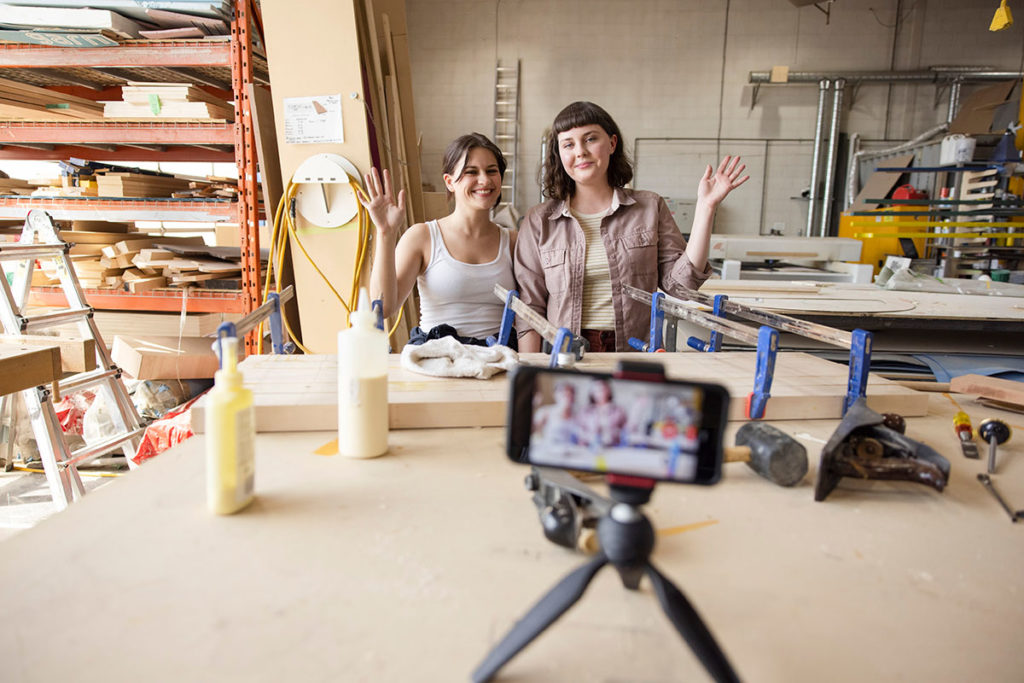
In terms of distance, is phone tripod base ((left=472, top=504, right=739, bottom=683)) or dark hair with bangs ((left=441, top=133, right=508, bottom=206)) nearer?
phone tripod base ((left=472, top=504, right=739, bottom=683))

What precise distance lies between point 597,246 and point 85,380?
216cm

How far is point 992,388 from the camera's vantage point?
1.59 meters

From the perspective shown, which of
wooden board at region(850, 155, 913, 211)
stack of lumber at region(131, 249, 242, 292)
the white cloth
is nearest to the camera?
the white cloth

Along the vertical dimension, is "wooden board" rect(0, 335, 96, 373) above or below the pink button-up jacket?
below

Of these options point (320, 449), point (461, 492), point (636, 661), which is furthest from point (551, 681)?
point (320, 449)

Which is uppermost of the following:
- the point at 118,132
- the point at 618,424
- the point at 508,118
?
the point at 508,118

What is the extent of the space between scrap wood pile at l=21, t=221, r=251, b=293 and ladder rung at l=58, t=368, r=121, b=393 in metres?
0.63

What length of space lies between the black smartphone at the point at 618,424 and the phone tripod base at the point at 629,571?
0.07 meters

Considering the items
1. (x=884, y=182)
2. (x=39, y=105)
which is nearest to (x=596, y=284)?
(x=39, y=105)

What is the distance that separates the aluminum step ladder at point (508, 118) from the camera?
7.10 m

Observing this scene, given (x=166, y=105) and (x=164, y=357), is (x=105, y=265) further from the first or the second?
(x=166, y=105)

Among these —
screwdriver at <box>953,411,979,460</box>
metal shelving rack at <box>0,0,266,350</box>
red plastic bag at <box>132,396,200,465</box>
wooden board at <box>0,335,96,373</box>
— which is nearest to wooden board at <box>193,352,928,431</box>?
screwdriver at <box>953,411,979,460</box>

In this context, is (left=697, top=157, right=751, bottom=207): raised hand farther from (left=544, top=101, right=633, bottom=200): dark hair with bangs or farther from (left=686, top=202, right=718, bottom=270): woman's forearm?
(left=544, top=101, right=633, bottom=200): dark hair with bangs

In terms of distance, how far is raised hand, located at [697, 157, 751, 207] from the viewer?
197 cm
